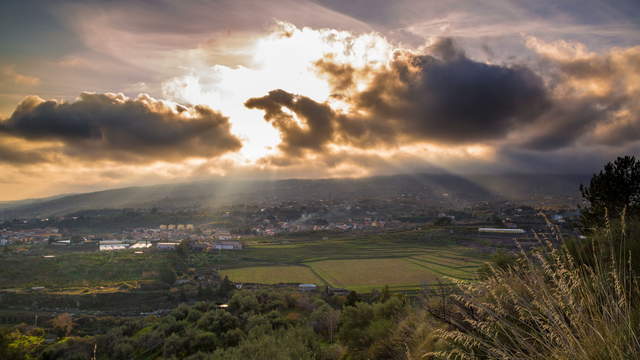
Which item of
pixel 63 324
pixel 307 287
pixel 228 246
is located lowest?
pixel 307 287

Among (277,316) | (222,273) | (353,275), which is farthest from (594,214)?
(222,273)

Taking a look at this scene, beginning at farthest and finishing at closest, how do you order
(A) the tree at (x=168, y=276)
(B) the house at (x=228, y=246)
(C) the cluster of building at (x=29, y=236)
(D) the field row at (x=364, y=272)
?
(C) the cluster of building at (x=29, y=236) < (B) the house at (x=228, y=246) < (A) the tree at (x=168, y=276) < (D) the field row at (x=364, y=272)

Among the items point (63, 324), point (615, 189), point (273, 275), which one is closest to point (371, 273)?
point (273, 275)

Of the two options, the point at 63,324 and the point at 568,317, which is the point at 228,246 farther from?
the point at 568,317

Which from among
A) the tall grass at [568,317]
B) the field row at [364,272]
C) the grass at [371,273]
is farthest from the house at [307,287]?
the tall grass at [568,317]

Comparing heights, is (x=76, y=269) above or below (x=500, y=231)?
below

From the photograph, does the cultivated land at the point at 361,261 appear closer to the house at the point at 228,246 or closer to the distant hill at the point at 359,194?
the house at the point at 228,246

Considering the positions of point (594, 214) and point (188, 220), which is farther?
point (188, 220)

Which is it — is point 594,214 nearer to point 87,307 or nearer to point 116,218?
point 87,307
